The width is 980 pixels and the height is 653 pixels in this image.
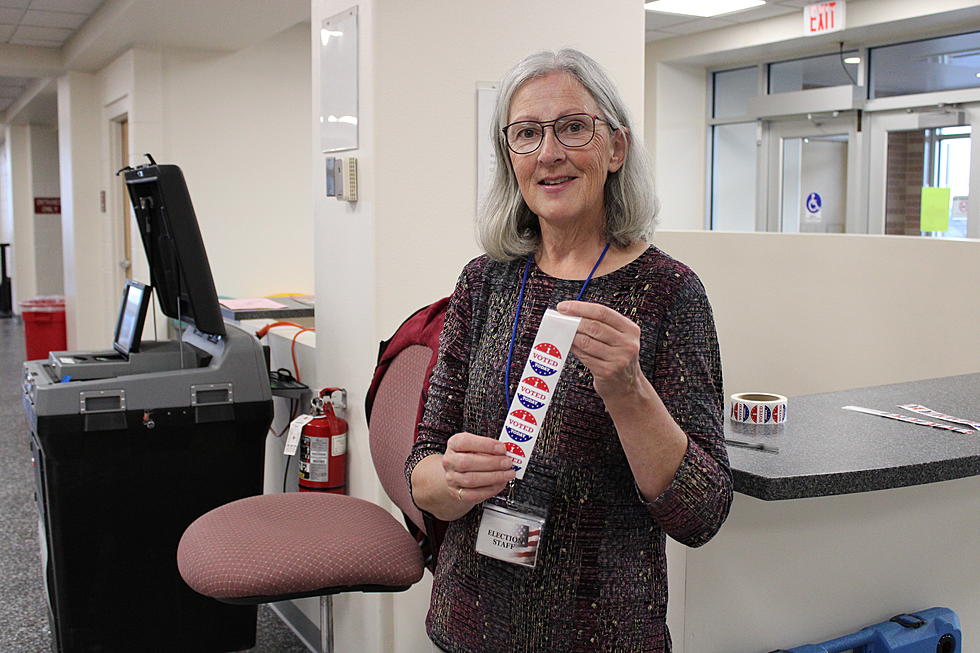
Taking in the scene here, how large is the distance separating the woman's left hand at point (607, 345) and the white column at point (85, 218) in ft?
21.9

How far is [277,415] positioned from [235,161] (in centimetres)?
297

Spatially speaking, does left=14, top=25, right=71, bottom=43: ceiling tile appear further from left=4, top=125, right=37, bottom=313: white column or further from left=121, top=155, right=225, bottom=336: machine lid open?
left=4, top=125, right=37, bottom=313: white column

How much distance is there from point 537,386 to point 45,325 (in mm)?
7911

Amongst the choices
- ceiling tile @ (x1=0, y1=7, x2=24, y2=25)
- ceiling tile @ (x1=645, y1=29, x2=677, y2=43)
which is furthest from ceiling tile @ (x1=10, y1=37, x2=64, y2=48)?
ceiling tile @ (x1=645, y1=29, x2=677, y2=43)

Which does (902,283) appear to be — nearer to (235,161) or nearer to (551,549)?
(551,549)

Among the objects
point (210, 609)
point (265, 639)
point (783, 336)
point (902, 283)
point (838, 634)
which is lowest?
point (265, 639)

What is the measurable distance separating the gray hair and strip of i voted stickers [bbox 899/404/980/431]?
36.1 inches

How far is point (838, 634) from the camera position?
6.14 ft

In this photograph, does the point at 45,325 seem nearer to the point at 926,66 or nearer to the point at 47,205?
the point at 47,205

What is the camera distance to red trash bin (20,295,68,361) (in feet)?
26.6

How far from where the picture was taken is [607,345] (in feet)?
3.74

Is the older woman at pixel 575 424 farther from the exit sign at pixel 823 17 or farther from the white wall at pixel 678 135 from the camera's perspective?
the white wall at pixel 678 135

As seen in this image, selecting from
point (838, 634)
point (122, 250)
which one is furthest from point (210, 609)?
point (122, 250)

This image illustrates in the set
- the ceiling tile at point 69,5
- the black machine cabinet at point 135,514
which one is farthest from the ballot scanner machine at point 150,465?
the ceiling tile at point 69,5
